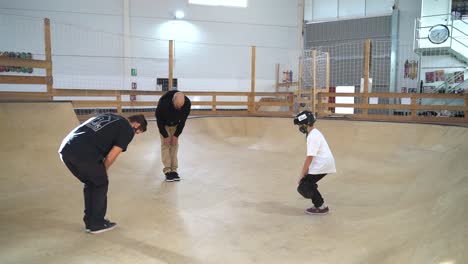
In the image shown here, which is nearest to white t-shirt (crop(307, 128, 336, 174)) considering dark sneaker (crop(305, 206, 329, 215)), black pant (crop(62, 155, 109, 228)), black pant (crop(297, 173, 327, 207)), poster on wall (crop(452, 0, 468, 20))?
black pant (crop(297, 173, 327, 207))

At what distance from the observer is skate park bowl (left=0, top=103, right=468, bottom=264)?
3.41 metres

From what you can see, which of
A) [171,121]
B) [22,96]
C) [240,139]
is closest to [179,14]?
[240,139]

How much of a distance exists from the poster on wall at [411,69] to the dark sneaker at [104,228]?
46.2 feet

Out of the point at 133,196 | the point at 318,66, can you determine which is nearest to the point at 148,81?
the point at 318,66

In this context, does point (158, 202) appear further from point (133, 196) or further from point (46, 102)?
point (46, 102)

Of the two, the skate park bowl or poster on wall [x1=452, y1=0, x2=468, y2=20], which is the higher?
poster on wall [x1=452, y1=0, x2=468, y2=20]

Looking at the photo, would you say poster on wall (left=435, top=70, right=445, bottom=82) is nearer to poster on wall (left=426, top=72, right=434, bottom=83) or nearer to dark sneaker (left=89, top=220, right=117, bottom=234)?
poster on wall (left=426, top=72, right=434, bottom=83)

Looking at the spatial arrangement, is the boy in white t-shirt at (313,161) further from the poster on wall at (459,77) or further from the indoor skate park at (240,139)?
the poster on wall at (459,77)

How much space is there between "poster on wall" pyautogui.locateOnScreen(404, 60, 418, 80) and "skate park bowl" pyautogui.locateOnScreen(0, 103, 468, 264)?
6.92 meters

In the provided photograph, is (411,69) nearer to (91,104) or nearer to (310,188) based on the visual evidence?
(91,104)

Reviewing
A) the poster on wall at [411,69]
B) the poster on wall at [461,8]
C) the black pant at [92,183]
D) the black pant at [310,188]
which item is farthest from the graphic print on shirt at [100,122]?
the poster on wall at [411,69]

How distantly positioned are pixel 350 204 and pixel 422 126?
4745 mm

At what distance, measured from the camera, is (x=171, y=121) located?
6152 millimetres

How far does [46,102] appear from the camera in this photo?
752 cm
